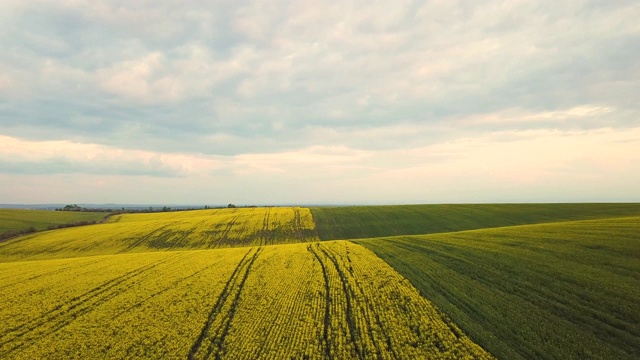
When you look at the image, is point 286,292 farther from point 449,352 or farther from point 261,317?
point 449,352

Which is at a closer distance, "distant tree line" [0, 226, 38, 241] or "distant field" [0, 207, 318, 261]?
A: "distant field" [0, 207, 318, 261]

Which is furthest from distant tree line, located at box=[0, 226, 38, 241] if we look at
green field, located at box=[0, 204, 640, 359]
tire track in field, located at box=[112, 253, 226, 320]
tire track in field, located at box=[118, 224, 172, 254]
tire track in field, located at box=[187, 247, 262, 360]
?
tire track in field, located at box=[187, 247, 262, 360]

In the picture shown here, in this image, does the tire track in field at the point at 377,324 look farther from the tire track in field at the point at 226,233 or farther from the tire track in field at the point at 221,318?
the tire track in field at the point at 226,233

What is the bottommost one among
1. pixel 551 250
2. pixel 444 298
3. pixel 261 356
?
pixel 261 356

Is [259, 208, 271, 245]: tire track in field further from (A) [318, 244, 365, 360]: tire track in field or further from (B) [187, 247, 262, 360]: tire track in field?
(A) [318, 244, 365, 360]: tire track in field

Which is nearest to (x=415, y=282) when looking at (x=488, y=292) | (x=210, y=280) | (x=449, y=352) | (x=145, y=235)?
Answer: (x=488, y=292)

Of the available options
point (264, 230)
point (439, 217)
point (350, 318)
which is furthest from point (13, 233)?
point (439, 217)

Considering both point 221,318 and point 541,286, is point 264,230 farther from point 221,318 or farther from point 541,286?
point 541,286
